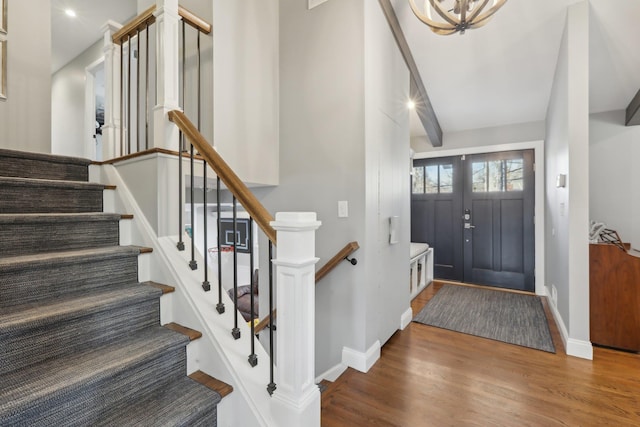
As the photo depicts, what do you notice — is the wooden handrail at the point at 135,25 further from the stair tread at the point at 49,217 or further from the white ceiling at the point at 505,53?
the white ceiling at the point at 505,53

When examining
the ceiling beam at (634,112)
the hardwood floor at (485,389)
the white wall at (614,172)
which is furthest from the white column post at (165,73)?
the white wall at (614,172)

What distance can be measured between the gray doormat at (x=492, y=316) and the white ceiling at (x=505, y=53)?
2.61 m

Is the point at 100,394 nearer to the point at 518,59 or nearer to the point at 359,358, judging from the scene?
the point at 359,358

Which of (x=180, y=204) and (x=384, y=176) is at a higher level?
(x=384, y=176)

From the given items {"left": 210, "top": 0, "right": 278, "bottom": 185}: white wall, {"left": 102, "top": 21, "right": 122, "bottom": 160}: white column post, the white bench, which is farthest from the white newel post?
the white bench

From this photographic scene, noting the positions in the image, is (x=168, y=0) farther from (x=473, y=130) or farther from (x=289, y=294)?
(x=473, y=130)

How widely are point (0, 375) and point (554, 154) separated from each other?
4.49 m

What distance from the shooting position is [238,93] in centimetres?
228

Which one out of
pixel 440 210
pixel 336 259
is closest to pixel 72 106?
pixel 336 259

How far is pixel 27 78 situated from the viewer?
2785 mm

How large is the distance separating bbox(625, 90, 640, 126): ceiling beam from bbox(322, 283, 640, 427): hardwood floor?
2717mm

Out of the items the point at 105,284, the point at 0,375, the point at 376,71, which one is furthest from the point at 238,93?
the point at 0,375

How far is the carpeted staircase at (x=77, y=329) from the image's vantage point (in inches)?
39.0

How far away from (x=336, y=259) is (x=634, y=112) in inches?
157
